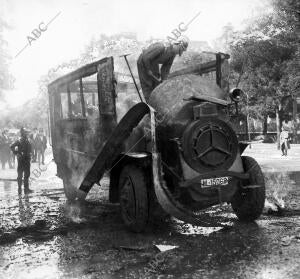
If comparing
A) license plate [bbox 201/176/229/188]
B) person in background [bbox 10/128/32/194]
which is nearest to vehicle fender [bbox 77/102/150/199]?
license plate [bbox 201/176/229/188]

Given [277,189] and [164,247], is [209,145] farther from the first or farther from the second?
[277,189]

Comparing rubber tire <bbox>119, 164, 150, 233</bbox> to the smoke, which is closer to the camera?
rubber tire <bbox>119, 164, 150, 233</bbox>

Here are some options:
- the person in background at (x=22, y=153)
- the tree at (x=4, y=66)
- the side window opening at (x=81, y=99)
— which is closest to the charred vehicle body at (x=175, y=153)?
the side window opening at (x=81, y=99)

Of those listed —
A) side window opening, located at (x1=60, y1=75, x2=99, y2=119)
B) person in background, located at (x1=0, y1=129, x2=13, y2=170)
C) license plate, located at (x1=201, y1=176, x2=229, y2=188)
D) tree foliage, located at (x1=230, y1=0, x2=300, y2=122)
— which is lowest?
license plate, located at (x1=201, y1=176, x2=229, y2=188)

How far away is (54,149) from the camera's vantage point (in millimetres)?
9867

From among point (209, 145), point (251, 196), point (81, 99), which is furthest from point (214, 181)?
point (81, 99)

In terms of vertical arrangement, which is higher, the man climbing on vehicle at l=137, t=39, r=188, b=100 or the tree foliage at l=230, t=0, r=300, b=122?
the tree foliage at l=230, t=0, r=300, b=122

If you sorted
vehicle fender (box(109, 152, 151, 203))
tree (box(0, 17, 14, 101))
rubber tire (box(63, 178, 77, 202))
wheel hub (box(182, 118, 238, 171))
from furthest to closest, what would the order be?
tree (box(0, 17, 14, 101)) < rubber tire (box(63, 178, 77, 202)) < vehicle fender (box(109, 152, 151, 203)) < wheel hub (box(182, 118, 238, 171))

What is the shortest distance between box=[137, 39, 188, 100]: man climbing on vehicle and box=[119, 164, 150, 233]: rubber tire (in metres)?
1.35

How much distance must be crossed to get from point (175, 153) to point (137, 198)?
830mm

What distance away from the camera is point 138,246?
527 cm

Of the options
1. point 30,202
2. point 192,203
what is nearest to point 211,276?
point 192,203

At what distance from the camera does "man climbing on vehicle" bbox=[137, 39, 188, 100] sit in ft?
20.9

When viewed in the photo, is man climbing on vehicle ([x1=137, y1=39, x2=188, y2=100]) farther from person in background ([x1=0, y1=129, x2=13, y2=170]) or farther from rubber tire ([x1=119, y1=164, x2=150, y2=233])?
person in background ([x1=0, y1=129, x2=13, y2=170])
